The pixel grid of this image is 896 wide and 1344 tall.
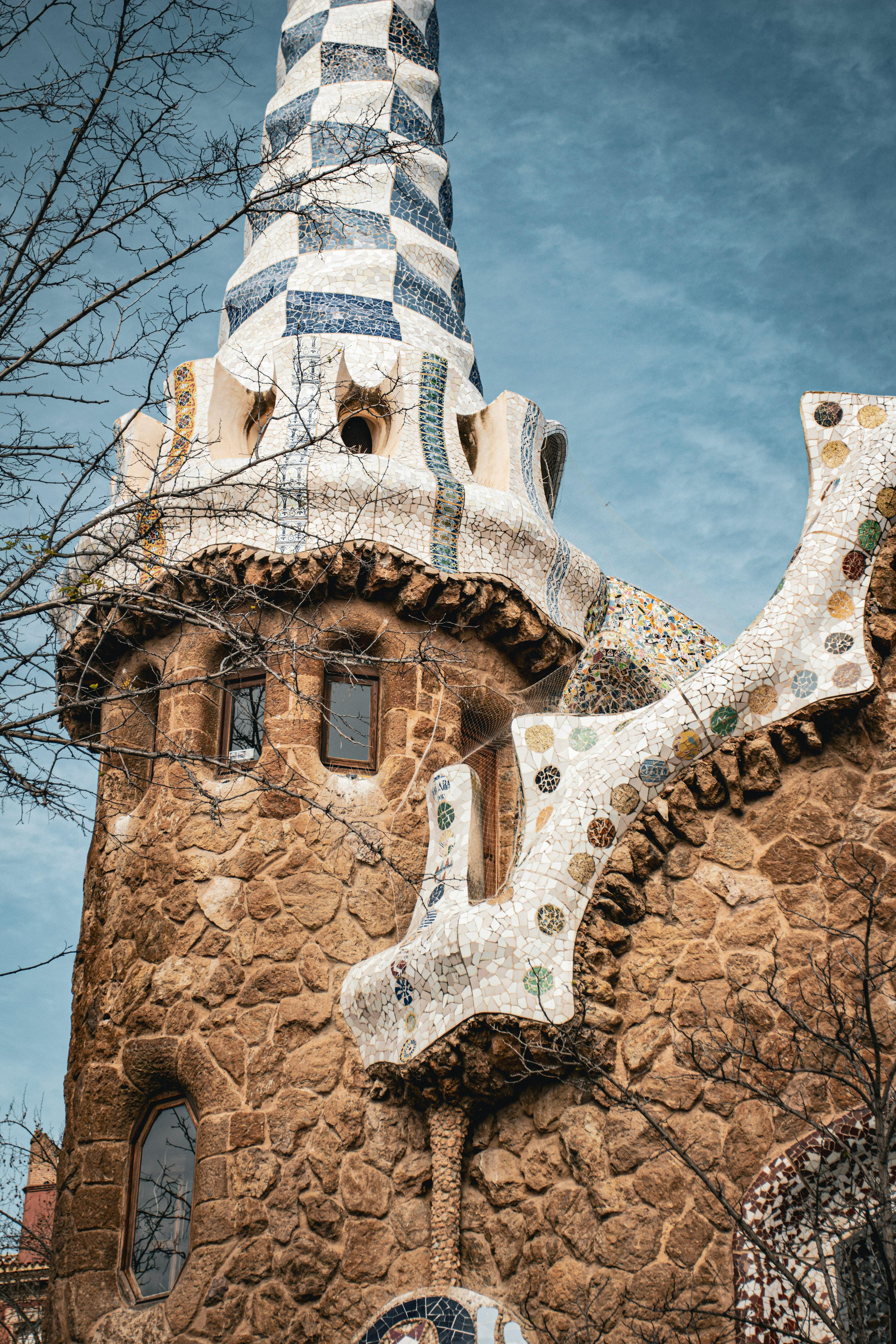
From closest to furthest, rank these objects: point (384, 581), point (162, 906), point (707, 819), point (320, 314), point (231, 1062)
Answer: point (707, 819) → point (231, 1062) → point (162, 906) → point (384, 581) → point (320, 314)

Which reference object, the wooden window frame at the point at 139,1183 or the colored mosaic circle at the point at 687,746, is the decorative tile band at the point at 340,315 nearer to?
the colored mosaic circle at the point at 687,746

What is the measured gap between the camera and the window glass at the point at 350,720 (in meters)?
6.41

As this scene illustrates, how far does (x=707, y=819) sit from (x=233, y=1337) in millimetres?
2623

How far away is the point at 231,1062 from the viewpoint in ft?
18.4

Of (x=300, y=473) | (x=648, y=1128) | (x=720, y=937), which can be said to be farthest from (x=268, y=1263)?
(x=300, y=473)

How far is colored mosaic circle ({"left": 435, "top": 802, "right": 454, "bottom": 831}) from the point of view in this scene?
565cm

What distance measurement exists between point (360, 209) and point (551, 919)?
4.64 meters

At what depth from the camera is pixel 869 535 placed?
5.07 m

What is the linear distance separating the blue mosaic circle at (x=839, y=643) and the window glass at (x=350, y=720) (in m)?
2.24

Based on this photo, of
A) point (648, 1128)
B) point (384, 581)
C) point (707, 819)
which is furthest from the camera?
point (384, 581)

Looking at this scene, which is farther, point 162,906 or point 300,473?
point 300,473

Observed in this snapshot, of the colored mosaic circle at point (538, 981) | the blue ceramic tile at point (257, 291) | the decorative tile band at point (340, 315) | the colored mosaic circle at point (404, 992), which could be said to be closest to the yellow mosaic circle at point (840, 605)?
the colored mosaic circle at point (538, 981)

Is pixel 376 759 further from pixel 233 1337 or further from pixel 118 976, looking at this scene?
pixel 233 1337

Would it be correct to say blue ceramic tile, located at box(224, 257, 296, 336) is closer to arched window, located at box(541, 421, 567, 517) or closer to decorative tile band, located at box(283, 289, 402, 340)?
decorative tile band, located at box(283, 289, 402, 340)
